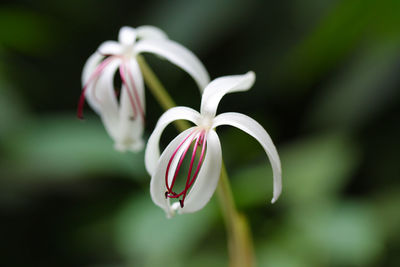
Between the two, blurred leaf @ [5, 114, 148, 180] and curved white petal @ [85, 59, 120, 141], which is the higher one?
blurred leaf @ [5, 114, 148, 180]

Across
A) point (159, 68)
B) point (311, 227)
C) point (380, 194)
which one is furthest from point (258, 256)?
point (159, 68)

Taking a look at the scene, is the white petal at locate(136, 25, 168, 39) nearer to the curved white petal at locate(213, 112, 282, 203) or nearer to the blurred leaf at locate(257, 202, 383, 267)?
the curved white petal at locate(213, 112, 282, 203)

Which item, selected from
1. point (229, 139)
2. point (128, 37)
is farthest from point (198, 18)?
point (128, 37)

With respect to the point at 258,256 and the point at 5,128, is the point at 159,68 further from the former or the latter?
the point at 258,256

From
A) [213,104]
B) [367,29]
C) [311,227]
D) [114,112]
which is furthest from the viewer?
[367,29]

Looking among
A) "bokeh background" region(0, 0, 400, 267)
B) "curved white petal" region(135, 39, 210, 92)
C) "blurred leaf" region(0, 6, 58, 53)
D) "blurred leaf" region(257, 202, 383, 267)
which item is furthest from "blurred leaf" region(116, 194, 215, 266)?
"blurred leaf" region(0, 6, 58, 53)

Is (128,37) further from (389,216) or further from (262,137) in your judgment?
(389,216)
